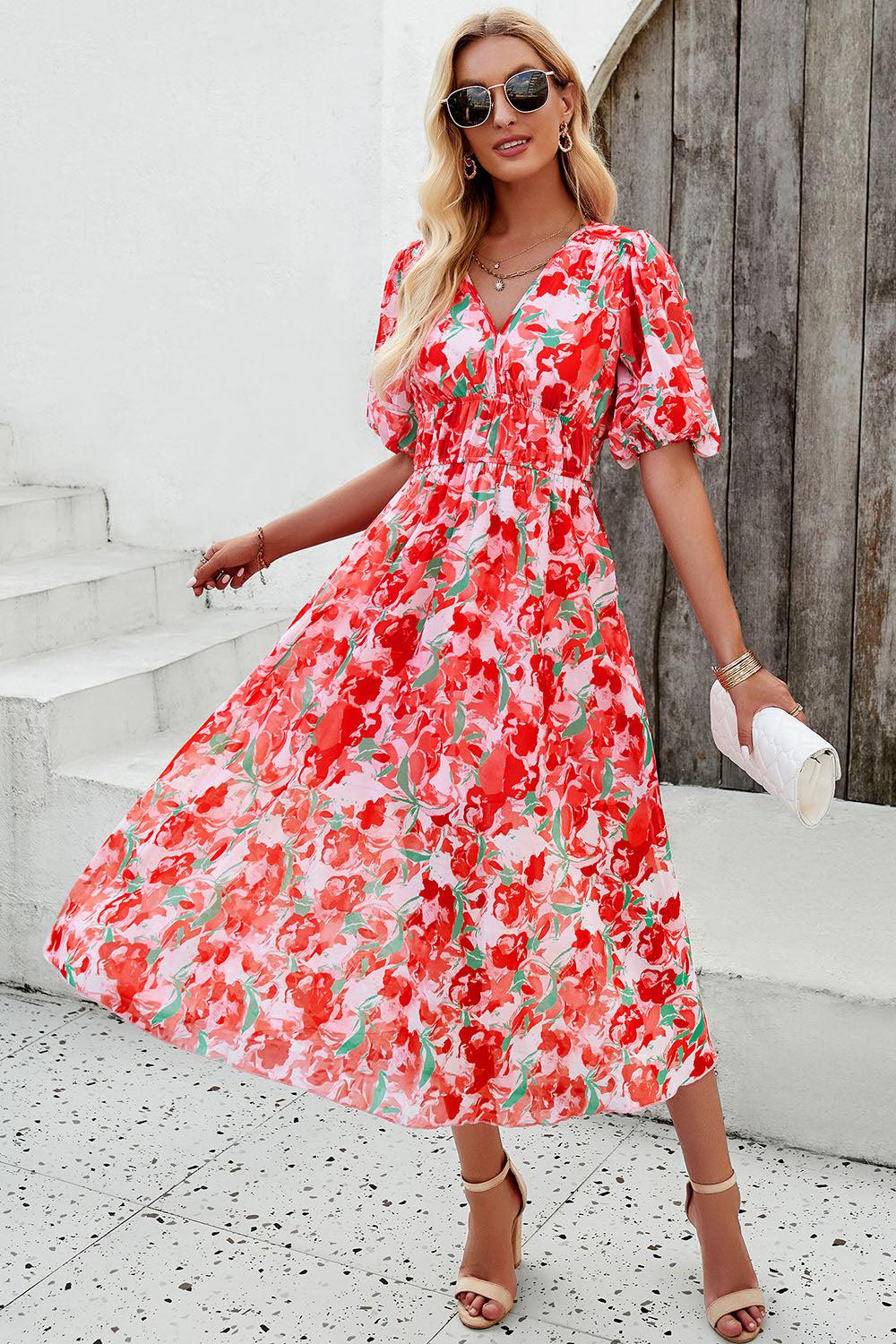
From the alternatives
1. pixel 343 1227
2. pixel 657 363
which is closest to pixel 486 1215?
pixel 343 1227

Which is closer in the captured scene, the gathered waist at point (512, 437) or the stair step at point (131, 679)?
the gathered waist at point (512, 437)


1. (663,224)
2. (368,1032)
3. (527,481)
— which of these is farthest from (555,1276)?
(663,224)

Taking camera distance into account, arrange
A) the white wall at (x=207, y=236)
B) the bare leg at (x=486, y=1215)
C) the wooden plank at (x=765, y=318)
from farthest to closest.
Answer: the white wall at (x=207, y=236) < the wooden plank at (x=765, y=318) < the bare leg at (x=486, y=1215)

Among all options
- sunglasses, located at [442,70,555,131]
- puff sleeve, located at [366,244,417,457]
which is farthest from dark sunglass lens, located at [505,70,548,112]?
puff sleeve, located at [366,244,417,457]

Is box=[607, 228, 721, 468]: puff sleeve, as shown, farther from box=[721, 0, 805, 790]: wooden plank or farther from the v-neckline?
box=[721, 0, 805, 790]: wooden plank

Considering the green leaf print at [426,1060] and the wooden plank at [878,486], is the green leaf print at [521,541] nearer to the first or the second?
the green leaf print at [426,1060]

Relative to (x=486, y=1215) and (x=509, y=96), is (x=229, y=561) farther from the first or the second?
(x=486, y=1215)

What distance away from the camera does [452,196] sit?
2.14 m

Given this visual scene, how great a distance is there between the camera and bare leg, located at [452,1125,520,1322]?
2250 millimetres

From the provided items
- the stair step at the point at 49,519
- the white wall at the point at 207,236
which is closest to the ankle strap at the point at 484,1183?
the white wall at the point at 207,236

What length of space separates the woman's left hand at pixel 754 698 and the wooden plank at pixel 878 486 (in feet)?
5.50

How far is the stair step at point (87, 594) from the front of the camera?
375 centimetres

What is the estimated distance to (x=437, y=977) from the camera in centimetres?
205

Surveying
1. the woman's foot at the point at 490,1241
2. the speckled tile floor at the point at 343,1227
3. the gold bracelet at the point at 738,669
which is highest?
the gold bracelet at the point at 738,669
